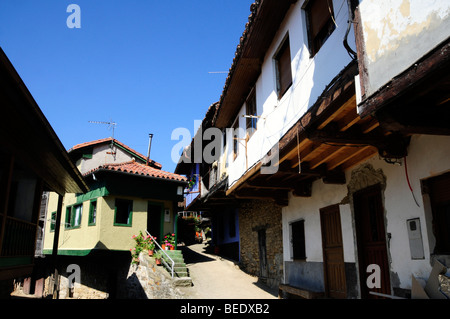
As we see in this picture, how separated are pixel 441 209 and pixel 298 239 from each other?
5.24 m

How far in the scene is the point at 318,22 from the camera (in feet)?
20.8

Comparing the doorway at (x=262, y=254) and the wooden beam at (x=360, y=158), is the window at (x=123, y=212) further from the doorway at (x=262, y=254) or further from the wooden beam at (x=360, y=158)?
the wooden beam at (x=360, y=158)

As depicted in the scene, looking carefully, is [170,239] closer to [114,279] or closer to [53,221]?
[114,279]

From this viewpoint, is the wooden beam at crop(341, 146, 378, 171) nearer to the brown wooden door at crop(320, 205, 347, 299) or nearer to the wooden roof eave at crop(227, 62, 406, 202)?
the wooden roof eave at crop(227, 62, 406, 202)

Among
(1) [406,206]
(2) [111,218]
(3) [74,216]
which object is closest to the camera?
(1) [406,206]

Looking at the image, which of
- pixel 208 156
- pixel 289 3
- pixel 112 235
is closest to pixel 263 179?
pixel 289 3

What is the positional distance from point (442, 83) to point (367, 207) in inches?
167

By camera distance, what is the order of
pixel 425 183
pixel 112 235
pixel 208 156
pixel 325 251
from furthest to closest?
pixel 208 156 → pixel 112 235 → pixel 325 251 → pixel 425 183

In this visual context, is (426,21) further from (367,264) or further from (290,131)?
(367,264)

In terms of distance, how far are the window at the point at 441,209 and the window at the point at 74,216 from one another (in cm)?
1561

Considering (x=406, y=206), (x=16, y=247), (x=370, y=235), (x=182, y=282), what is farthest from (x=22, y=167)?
(x=406, y=206)

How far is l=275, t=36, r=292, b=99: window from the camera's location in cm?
776

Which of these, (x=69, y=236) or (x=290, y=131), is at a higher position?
(x=290, y=131)

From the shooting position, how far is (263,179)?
8.96 m
